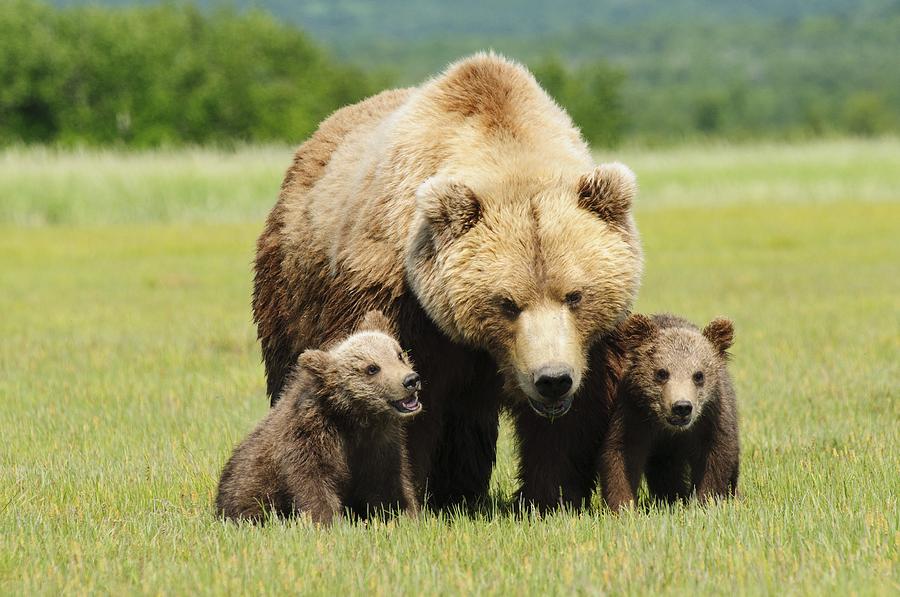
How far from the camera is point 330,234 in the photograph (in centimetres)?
693

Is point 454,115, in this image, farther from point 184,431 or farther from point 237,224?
point 237,224

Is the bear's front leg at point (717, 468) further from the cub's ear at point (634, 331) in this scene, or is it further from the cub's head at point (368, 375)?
the cub's head at point (368, 375)

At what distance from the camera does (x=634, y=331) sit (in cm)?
670

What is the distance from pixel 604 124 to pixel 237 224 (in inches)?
2356

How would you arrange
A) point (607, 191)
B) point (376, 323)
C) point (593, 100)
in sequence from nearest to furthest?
point (607, 191) → point (376, 323) → point (593, 100)

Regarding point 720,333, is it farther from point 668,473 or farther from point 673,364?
point 668,473

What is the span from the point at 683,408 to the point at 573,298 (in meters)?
0.86

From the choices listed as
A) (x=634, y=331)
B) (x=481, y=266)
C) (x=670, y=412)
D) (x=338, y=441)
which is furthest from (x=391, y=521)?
(x=634, y=331)

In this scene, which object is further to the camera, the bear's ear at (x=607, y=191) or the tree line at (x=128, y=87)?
the tree line at (x=128, y=87)

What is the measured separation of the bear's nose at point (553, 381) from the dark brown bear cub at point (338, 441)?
579 millimetres

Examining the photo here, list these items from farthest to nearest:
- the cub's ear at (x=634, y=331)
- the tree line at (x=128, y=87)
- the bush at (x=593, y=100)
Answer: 1. the bush at (x=593, y=100)
2. the tree line at (x=128, y=87)
3. the cub's ear at (x=634, y=331)

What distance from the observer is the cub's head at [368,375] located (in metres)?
5.75

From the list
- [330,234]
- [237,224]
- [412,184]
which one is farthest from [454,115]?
[237,224]

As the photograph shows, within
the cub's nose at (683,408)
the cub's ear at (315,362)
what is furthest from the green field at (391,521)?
the cub's ear at (315,362)
